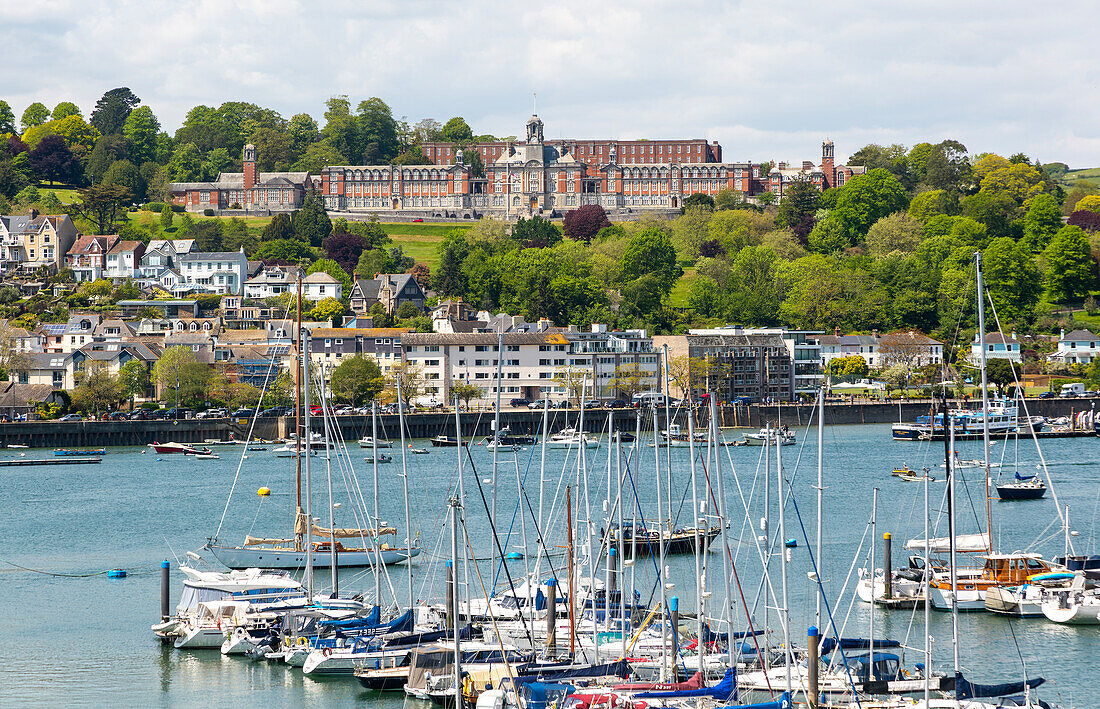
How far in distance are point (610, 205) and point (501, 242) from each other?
23068 millimetres

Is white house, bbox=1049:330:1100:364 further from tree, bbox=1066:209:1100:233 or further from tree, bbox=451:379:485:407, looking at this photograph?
tree, bbox=451:379:485:407

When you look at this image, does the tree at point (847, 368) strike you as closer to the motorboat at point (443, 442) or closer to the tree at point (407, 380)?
the tree at point (407, 380)

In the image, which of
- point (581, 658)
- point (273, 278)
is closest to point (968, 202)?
point (273, 278)

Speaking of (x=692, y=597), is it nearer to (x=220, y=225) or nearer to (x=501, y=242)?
(x=501, y=242)

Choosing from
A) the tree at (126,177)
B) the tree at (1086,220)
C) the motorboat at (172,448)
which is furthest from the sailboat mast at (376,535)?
the tree at (126,177)

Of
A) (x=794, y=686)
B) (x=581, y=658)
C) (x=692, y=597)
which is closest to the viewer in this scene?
(x=794, y=686)

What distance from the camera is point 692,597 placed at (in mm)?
28609

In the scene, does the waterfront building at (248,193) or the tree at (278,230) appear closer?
the tree at (278,230)

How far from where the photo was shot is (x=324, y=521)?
129 ft

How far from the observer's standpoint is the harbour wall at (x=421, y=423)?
6644 centimetres

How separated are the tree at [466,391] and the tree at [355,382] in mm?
3980

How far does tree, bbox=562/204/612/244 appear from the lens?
122 m

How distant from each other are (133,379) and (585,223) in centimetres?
5480

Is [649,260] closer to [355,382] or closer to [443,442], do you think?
[355,382]
